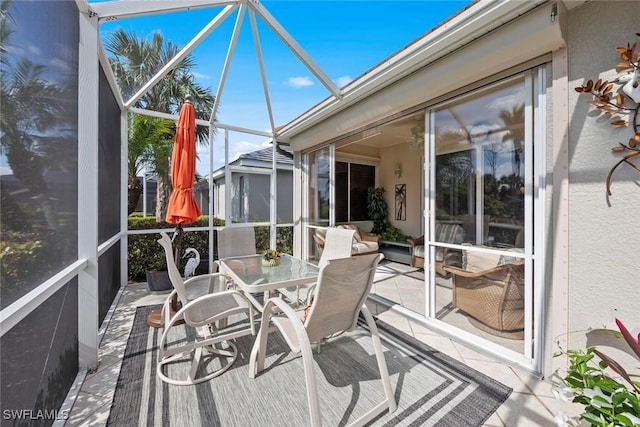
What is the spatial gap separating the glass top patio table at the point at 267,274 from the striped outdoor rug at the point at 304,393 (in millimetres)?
776

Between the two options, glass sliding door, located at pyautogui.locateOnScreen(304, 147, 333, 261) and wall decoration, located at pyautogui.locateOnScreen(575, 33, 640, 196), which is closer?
wall decoration, located at pyautogui.locateOnScreen(575, 33, 640, 196)

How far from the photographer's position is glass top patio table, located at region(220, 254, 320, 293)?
229 centimetres

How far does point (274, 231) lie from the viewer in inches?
245

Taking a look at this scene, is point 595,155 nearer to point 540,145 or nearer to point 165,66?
point 540,145

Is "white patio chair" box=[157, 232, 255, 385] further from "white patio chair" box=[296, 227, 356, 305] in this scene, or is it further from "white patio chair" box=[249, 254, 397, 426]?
"white patio chair" box=[296, 227, 356, 305]

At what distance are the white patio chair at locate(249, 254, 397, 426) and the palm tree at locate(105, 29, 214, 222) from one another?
3.99 meters

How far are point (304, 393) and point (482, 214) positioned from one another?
2445 millimetres

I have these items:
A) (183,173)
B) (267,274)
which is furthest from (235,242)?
(267,274)

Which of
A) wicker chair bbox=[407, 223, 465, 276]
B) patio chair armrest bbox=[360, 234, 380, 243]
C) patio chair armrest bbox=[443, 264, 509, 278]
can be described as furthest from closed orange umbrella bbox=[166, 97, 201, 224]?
patio chair armrest bbox=[360, 234, 380, 243]

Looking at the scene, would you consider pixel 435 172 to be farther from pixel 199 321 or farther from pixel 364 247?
pixel 364 247

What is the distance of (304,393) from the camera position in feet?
6.72

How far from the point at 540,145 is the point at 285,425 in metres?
3.04

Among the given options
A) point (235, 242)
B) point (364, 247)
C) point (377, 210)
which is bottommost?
point (364, 247)

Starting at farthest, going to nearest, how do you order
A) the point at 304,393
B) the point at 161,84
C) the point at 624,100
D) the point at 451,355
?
1. the point at 161,84
2. the point at 451,355
3. the point at 304,393
4. the point at 624,100
